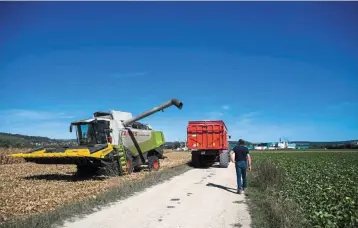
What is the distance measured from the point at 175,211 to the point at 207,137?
648 inches

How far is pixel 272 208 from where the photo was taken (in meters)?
8.85

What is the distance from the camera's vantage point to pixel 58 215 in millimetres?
8109

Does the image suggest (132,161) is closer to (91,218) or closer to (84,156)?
(84,156)

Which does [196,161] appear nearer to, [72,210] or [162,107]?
[162,107]

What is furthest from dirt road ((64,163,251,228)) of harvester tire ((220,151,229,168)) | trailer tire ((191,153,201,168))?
trailer tire ((191,153,201,168))

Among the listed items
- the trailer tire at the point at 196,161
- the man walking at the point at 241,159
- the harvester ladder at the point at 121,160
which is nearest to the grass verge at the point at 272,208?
the man walking at the point at 241,159

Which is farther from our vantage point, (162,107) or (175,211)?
(162,107)

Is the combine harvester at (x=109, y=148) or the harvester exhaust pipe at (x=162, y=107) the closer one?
the combine harvester at (x=109, y=148)

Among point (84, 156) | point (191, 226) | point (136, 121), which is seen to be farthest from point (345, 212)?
point (136, 121)

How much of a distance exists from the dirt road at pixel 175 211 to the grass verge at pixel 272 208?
30cm

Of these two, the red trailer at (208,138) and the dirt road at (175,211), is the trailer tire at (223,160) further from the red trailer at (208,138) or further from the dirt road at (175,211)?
the dirt road at (175,211)

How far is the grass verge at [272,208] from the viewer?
24.7 ft

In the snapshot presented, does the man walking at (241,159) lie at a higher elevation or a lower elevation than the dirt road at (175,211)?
higher

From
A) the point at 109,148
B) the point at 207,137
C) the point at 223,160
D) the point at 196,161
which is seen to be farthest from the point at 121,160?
the point at 223,160
